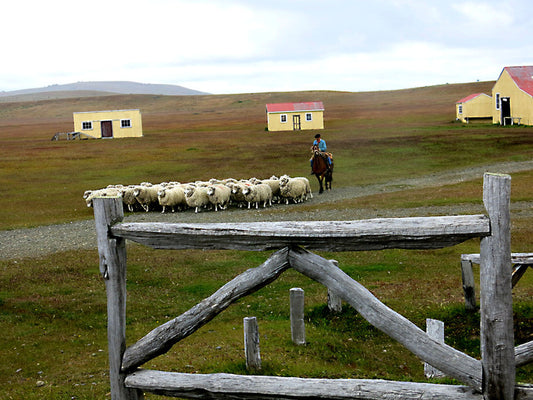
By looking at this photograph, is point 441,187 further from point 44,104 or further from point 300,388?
point 44,104

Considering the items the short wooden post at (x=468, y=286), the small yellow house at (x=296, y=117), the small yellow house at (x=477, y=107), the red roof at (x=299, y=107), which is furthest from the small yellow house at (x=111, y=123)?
the short wooden post at (x=468, y=286)

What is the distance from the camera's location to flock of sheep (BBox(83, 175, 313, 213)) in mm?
26609

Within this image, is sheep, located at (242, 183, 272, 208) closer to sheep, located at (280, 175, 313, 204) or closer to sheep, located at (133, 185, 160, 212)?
sheep, located at (280, 175, 313, 204)

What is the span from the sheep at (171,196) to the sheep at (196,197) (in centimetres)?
42

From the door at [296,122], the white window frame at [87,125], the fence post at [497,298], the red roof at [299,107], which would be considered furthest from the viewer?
the door at [296,122]

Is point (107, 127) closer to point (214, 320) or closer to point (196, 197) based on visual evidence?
point (196, 197)

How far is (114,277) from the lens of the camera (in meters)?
5.17

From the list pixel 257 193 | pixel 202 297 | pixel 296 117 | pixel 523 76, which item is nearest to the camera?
pixel 202 297

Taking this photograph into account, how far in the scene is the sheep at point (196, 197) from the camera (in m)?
26.5

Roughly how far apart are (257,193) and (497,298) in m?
22.6

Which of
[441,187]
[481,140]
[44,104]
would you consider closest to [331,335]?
[441,187]

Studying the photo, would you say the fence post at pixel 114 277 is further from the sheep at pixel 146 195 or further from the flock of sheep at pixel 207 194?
the sheep at pixel 146 195

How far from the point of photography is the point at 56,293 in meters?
13.5

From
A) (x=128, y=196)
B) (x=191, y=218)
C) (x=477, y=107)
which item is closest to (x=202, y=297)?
(x=191, y=218)
